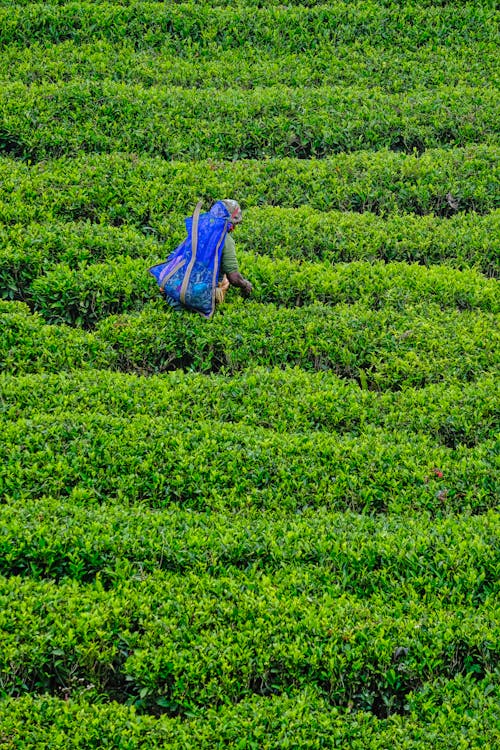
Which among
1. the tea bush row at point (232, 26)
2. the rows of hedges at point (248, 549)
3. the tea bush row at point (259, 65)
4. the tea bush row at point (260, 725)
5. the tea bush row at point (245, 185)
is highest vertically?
the tea bush row at point (232, 26)

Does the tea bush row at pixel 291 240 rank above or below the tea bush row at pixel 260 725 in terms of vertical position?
above

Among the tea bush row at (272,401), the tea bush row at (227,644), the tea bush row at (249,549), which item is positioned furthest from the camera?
the tea bush row at (272,401)

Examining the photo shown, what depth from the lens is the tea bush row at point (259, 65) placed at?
14.9 meters

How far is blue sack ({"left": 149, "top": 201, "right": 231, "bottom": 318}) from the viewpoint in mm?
9680

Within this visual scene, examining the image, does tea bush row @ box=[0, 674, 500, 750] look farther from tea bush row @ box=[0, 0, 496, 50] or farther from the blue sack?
tea bush row @ box=[0, 0, 496, 50]

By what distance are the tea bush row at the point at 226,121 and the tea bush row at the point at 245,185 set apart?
1.62 ft

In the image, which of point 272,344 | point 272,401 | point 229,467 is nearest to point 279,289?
point 272,344

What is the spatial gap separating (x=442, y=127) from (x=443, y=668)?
9.32 metres

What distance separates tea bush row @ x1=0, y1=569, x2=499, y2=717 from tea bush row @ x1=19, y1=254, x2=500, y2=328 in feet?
13.8

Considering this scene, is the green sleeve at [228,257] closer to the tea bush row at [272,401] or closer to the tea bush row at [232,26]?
A: the tea bush row at [272,401]

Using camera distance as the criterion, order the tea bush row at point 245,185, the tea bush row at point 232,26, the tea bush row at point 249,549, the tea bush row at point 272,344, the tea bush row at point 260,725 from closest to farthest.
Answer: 1. the tea bush row at point 260,725
2. the tea bush row at point 249,549
3. the tea bush row at point 272,344
4. the tea bush row at point 245,185
5. the tea bush row at point 232,26

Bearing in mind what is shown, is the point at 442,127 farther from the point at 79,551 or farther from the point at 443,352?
the point at 79,551

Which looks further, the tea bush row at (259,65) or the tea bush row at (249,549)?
the tea bush row at (259,65)

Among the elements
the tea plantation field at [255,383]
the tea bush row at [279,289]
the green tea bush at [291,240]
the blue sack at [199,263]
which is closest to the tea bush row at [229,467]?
the tea plantation field at [255,383]
